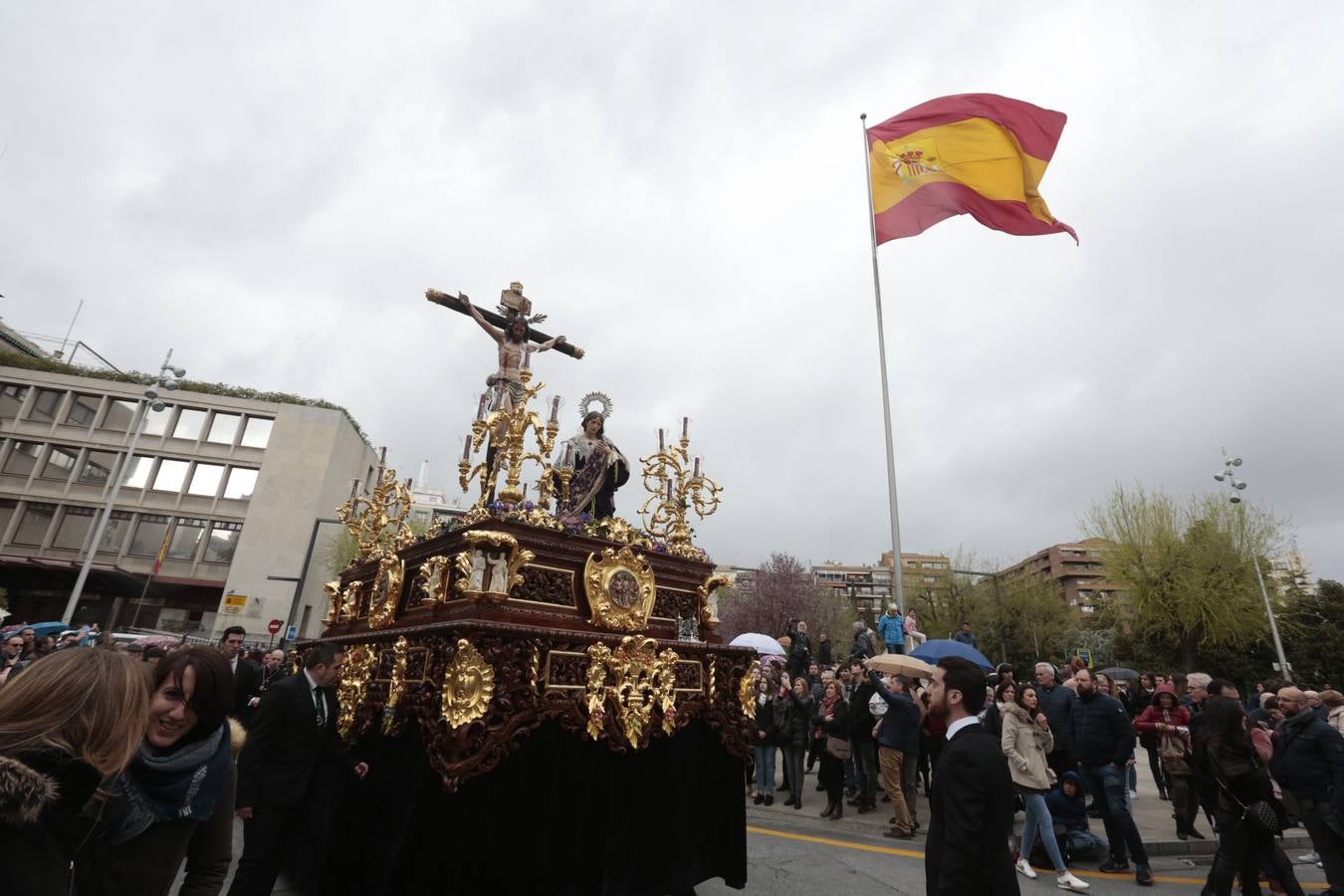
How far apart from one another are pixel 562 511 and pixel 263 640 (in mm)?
31540

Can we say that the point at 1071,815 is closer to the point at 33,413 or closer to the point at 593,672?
the point at 593,672

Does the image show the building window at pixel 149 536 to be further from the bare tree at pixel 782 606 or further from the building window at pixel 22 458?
the bare tree at pixel 782 606

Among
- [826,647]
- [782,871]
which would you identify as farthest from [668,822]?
[826,647]

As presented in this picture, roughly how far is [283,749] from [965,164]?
14.0 m

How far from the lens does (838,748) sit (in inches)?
362

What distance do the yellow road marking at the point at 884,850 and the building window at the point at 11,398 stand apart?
44716 millimetres

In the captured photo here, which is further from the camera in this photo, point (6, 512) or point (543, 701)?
point (6, 512)

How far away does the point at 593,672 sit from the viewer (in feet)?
16.1

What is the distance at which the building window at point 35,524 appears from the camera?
32875mm

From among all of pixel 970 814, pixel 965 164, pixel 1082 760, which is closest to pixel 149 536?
pixel 965 164

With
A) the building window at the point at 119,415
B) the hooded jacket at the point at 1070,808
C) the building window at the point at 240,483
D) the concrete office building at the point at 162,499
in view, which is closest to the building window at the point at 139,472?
the concrete office building at the point at 162,499

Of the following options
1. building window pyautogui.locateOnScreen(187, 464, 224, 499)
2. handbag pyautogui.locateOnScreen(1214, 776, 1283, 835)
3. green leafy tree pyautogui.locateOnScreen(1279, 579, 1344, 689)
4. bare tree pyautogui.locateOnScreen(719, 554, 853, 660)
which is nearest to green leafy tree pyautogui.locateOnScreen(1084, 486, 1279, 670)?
green leafy tree pyautogui.locateOnScreen(1279, 579, 1344, 689)

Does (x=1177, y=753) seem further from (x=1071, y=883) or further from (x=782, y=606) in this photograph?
(x=782, y=606)

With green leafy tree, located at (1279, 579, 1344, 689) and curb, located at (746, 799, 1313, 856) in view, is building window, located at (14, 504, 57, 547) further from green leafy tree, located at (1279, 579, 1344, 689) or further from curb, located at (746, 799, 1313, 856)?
green leafy tree, located at (1279, 579, 1344, 689)
